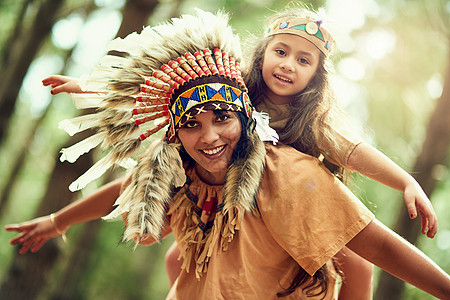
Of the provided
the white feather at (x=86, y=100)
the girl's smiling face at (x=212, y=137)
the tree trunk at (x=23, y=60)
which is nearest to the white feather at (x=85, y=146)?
the white feather at (x=86, y=100)

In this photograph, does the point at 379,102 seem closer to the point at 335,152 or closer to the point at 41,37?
the point at 41,37

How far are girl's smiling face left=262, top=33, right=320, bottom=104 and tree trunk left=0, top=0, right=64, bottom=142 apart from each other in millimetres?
3853

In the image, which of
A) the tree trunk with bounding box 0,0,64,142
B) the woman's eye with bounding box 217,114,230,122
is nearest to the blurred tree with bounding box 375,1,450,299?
the woman's eye with bounding box 217,114,230,122

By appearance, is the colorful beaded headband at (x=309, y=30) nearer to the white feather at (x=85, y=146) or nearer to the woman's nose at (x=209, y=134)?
the woman's nose at (x=209, y=134)

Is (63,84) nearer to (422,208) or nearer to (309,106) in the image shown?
(309,106)

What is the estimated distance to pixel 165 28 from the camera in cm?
225

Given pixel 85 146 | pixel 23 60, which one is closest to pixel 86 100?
pixel 85 146

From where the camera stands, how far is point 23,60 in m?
5.34

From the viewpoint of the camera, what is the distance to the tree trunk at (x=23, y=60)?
16.8 feet

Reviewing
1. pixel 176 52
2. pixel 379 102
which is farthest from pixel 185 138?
pixel 379 102

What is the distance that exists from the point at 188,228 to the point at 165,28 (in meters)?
1.05

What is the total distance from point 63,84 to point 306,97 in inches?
53.3

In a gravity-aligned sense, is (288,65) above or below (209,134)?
above

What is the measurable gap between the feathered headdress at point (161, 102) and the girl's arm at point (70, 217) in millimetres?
331
